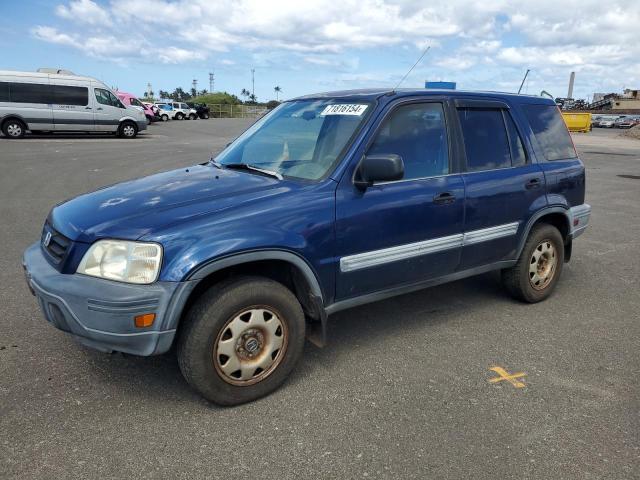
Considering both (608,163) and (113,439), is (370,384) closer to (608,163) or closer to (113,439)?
(113,439)

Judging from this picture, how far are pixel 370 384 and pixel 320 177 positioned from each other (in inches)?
52.7

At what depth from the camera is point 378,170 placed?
3182 millimetres

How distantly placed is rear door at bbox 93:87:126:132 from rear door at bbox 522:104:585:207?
19.5 meters

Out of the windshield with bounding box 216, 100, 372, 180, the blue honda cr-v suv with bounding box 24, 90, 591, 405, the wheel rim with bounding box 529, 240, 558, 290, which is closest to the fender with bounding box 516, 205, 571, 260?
the blue honda cr-v suv with bounding box 24, 90, 591, 405

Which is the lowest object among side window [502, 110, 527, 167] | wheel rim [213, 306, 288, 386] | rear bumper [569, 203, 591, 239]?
wheel rim [213, 306, 288, 386]

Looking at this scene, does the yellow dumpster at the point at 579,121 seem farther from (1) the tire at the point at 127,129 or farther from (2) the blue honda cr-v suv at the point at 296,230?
(2) the blue honda cr-v suv at the point at 296,230

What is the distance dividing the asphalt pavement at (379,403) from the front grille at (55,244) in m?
0.79

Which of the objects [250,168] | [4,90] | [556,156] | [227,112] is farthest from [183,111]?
[250,168]

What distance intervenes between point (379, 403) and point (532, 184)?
239 centimetres

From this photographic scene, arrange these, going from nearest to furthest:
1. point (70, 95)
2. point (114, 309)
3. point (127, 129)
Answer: point (114, 309) < point (70, 95) < point (127, 129)

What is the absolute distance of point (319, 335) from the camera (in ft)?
10.8

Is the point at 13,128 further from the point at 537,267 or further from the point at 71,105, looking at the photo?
the point at 537,267

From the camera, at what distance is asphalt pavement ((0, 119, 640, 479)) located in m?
2.53

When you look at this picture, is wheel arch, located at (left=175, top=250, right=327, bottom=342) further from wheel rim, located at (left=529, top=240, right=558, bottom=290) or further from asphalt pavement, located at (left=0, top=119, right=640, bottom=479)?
wheel rim, located at (left=529, top=240, right=558, bottom=290)
